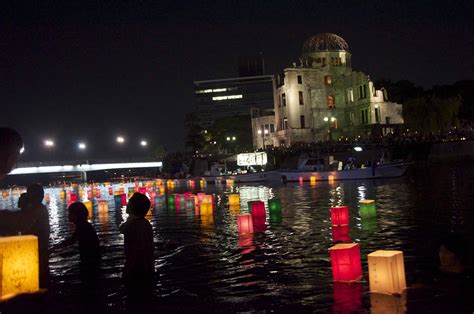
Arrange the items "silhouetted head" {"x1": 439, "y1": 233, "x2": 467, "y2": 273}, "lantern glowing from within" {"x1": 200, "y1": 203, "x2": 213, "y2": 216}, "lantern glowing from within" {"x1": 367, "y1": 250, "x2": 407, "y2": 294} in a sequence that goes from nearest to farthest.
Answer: "silhouetted head" {"x1": 439, "y1": 233, "x2": 467, "y2": 273} → "lantern glowing from within" {"x1": 367, "y1": 250, "x2": 407, "y2": 294} → "lantern glowing from within" {"x1": 200, "y1": 203, "x2": 213, "y2": 216}

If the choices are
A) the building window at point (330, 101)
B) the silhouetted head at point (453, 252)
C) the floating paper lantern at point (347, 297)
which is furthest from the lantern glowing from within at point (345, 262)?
the building window at point (330, 101)

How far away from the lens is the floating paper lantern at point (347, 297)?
720 centimetres

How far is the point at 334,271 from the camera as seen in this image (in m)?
8.77

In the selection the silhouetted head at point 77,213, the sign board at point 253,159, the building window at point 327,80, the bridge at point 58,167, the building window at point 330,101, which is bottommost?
the silhouetted head at point 77,213

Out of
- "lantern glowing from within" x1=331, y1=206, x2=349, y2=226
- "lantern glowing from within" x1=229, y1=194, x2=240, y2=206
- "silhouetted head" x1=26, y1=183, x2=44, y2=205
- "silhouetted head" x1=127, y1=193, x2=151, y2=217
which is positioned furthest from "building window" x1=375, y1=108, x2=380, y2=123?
"silhouetted head" x1=26, y1=183, x2=44, y2=205

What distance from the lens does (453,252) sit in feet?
24.4

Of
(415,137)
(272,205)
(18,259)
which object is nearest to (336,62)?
(415,137)

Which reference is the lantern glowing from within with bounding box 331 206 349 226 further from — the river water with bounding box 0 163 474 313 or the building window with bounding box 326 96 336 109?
the building window with bounding box 326 96 336 109

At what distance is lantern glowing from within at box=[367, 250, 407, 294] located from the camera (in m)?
7.69

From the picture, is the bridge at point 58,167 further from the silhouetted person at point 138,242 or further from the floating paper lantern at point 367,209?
the silhouetted person at point 138,242

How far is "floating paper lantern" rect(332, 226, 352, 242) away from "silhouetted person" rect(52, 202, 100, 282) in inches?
242

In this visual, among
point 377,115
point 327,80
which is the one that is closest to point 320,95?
point 327,80

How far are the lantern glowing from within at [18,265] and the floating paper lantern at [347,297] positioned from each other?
406 centimetres

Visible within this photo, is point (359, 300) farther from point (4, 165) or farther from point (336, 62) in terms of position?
point (336, 62)
